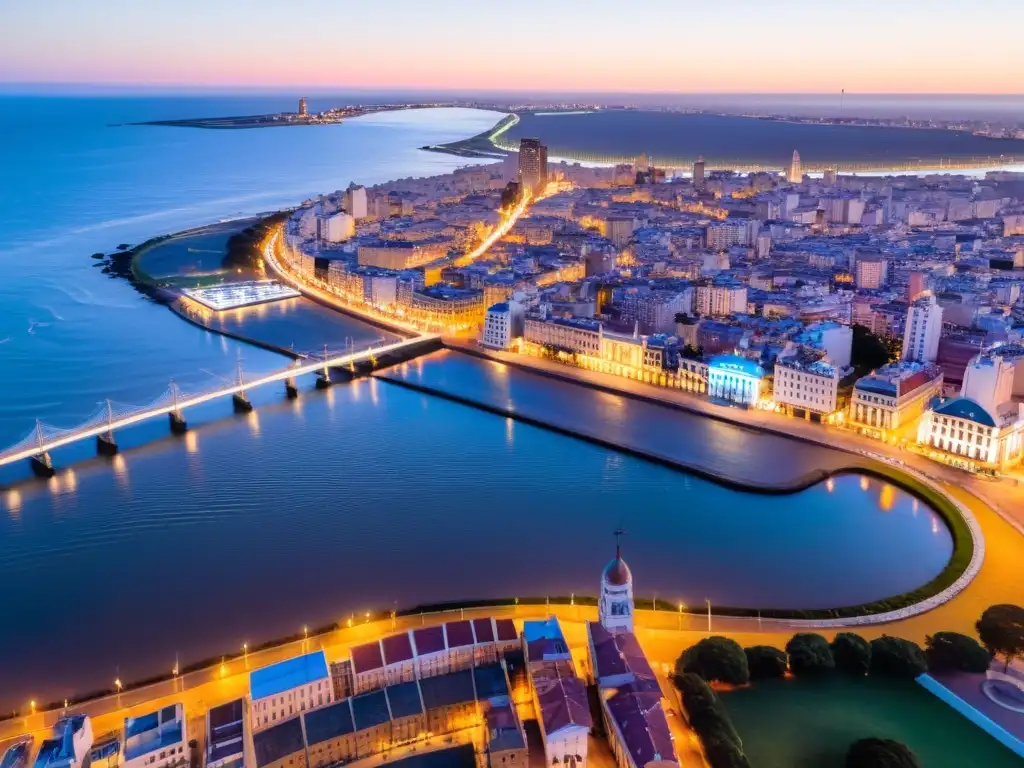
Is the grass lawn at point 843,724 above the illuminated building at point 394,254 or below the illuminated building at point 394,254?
below

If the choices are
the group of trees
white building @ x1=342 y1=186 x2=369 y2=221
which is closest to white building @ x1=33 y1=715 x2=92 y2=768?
the group of trees

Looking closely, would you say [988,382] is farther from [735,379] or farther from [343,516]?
[343,516]

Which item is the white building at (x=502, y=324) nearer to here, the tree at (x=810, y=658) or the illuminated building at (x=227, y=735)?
the tree at (x=810, y=658)

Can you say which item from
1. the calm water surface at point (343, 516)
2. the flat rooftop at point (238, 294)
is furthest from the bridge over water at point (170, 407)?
the flat rooftop at point (238, 294)

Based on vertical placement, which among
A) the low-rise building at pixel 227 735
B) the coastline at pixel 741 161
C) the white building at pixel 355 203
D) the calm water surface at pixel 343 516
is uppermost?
the coastline at pixel 741 161

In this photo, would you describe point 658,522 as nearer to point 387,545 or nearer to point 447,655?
point 387,545

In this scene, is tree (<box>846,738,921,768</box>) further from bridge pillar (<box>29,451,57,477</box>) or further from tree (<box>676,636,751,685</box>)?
bridge pillar (<box>29,451,57,477</box>)

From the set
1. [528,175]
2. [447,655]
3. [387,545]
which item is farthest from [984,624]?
[528,175]
